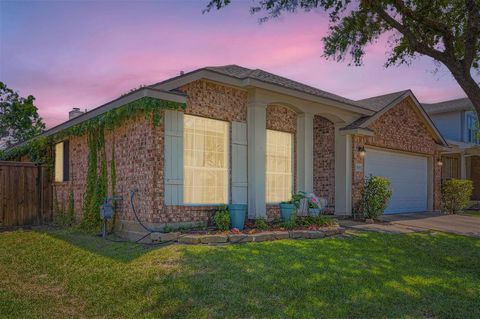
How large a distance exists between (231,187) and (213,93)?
2378mm

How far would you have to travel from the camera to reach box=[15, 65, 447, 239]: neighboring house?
28.8ft

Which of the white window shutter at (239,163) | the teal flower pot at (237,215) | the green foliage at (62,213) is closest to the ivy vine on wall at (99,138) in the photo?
the green foliage at (62,213)

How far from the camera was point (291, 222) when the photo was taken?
9.71 meters

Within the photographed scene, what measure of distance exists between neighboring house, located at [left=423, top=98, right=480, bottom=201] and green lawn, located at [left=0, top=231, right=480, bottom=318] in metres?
14.4

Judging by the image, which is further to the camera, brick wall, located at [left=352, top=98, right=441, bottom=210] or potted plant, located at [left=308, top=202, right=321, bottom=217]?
brick wall, located at [left=352, top=98, right=441, bottom=210]

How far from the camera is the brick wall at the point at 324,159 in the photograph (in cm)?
1322

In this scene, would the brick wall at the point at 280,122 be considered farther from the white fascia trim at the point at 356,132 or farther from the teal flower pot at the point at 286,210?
the white fascia trim at the point at 356,132

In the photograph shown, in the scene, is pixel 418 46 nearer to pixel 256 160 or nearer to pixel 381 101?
pixel 256 160

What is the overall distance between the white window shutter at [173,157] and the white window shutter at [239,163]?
1.62 m

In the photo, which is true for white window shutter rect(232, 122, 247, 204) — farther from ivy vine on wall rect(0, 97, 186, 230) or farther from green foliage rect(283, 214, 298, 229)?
ivy vine on wall rect(0, 97, 186, 230)

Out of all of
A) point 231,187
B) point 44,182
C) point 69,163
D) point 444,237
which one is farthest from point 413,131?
point 44,182

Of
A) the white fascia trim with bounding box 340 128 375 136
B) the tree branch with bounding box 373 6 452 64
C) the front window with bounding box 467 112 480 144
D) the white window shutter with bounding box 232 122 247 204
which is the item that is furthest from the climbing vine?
the front window with bounding box 467 112 480 144

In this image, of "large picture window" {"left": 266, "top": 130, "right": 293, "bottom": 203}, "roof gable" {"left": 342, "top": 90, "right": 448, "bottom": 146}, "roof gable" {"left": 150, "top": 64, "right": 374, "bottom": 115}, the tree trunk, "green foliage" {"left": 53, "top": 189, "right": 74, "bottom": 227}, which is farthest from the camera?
"roof gable" {"left": 342, "top": 90, "right": 448, "bottom": 146}

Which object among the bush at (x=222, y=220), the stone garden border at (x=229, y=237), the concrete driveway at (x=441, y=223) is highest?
the bush at (x=222, y=220)
